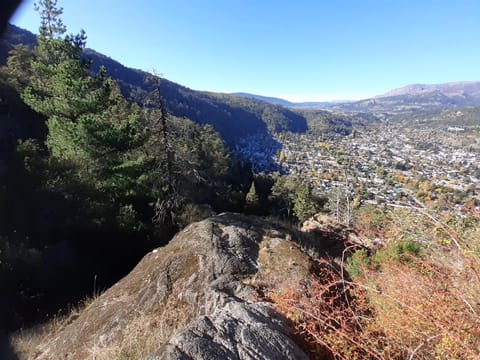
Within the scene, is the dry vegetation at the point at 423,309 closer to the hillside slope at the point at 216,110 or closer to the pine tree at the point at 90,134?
the pine tree at the point at 90,134

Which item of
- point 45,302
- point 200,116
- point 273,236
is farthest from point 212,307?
point 200,116

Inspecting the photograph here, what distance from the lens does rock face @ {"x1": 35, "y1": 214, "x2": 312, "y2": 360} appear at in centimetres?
223

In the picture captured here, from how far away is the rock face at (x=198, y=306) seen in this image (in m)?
2.23

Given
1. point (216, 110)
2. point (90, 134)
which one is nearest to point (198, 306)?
point (90, 134)

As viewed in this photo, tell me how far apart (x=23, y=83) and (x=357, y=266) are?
2649 cm

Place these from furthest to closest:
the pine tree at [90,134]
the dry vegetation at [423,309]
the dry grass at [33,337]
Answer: the pine tree at [90,134]
the dry grass at [33,337]
the dry vegetation at [423,309]

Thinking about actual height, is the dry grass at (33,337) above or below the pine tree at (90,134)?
below

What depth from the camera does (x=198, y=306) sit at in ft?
12.4

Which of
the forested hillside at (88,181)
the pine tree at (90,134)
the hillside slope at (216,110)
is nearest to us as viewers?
the forested hillside at (88,181)

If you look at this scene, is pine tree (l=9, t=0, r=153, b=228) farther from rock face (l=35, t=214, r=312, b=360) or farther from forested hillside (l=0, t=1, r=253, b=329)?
rock face (l=35, t=214, r=312, b=360)

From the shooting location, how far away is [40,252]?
8.14 meters

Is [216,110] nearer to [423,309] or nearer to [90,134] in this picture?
[90,134]

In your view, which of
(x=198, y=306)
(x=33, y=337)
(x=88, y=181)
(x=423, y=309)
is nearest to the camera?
(x=423, y=309)

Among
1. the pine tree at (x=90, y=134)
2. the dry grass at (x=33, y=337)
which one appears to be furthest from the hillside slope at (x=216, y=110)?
the dry grass at (x=33, y=337)
